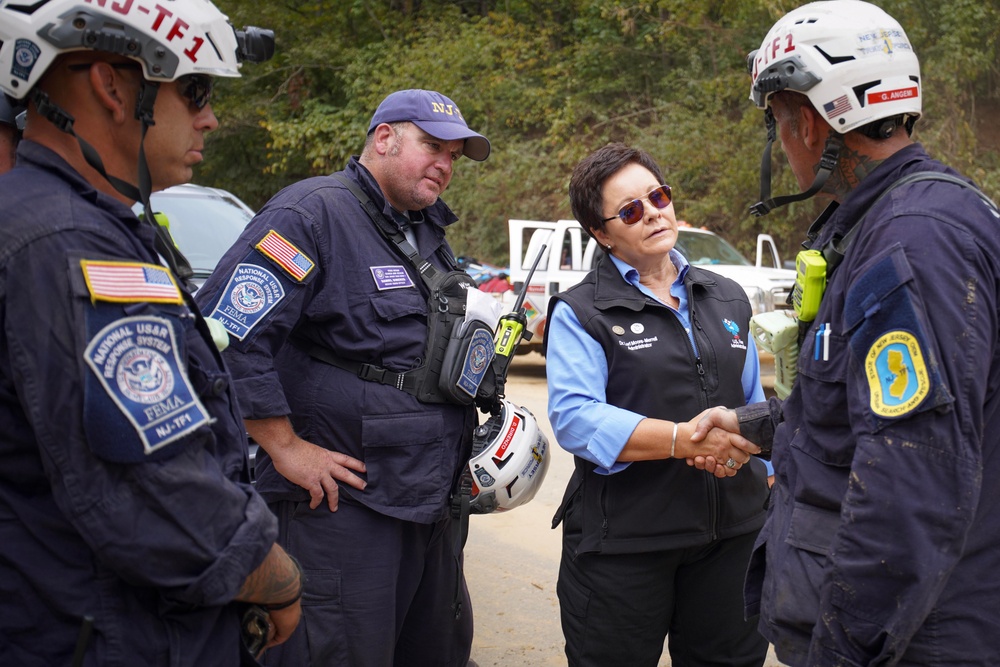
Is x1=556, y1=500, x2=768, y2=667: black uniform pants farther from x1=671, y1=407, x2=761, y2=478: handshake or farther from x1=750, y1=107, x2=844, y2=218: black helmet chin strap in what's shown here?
x1=750, y1=107, x2=844, y2=218: black helmet chin strap

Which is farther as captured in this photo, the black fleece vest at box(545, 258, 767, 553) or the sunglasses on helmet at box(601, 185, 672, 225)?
the sunglasses on helmet at box(601, 185, 672, 225)

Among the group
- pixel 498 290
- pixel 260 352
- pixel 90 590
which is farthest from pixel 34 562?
pixel 498 290


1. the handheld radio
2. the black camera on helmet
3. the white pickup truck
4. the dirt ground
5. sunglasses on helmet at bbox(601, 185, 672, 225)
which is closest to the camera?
the black camera on helmet

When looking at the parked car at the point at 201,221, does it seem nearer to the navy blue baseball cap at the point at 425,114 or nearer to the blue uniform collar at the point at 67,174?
the navy blue baseball cap at the point at 425,114

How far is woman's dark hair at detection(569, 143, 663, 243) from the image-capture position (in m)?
3.50

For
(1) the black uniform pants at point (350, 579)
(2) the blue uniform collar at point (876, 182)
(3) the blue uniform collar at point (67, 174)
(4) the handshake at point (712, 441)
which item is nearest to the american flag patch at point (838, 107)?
(2) the blue uniform collar at point (876, 182)

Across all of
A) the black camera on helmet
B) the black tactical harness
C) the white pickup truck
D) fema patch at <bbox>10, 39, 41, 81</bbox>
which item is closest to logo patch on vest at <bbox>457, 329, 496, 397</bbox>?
the black tactical harness

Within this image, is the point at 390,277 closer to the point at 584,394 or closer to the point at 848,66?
the point at 584,394

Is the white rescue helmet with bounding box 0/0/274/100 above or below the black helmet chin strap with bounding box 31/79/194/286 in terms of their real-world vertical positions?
above

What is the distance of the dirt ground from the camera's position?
4.75 metres

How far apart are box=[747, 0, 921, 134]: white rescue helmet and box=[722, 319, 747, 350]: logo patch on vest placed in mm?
1116

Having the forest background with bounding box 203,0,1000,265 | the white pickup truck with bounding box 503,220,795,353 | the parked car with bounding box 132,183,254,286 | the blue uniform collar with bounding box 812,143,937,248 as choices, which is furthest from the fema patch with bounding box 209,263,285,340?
the forest background with bounding box 203,0,1000,265

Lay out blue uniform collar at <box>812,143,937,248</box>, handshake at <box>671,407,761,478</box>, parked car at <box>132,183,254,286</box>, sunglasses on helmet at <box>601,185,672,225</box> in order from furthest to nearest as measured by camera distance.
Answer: parked car at <box>132,183,254,286</box> < sunglasses on helmet at <box>601,185,672,225</box> < handshake at <box>671,407,761,478</box> < blue uniform collar at <box>812,143,937,248</box>

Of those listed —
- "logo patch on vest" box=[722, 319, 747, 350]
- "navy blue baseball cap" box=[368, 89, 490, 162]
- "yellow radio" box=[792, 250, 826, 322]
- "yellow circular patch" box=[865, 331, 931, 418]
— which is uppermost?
"navy blue baseball cap" box=[368, 89, 490, 162]
